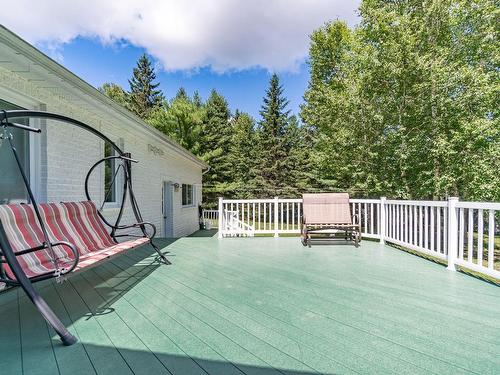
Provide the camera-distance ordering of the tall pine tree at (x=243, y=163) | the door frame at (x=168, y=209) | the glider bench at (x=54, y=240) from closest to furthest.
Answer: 1. the glider bench at (x=54, y=240)
2. the door frame at (x=168, y=209)
3. the tall pine tree at (x=243, y=163)

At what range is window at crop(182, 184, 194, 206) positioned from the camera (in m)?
12.0

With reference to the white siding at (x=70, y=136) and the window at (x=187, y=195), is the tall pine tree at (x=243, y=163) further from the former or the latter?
the white siding at (x=70, y=136)

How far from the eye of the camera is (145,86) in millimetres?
28828

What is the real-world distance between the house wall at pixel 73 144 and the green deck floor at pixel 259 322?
152cm

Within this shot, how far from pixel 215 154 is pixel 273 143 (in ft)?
15.0

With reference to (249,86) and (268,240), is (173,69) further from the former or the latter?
(268,240)

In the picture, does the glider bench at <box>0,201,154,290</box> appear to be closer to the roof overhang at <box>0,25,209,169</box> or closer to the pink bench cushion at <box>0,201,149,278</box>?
the pink bench cushion at <box>0,201,149,278</box>

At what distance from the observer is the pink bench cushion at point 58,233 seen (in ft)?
8.16

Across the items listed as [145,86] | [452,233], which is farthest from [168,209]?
[145,86]

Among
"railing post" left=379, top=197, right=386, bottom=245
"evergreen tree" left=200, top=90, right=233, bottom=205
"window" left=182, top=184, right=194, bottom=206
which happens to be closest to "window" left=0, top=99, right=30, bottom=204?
"railing post" left=379, top=197, right=386, bottom=245

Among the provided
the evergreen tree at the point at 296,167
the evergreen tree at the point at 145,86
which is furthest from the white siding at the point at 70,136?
the evergreen tree at the point at 145,86

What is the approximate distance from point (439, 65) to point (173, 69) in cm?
2405

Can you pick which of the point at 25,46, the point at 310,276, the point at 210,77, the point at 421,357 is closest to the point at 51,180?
the point at 25,46

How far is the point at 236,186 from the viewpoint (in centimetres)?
2227
